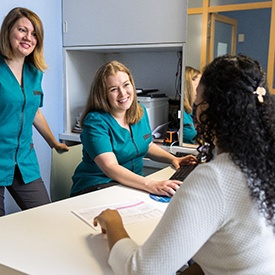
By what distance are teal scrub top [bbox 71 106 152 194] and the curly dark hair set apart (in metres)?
1.01

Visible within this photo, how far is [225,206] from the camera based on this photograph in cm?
86

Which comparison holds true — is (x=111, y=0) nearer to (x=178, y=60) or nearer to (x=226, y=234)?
(x=178, y=60)

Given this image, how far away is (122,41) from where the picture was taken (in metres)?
2.84

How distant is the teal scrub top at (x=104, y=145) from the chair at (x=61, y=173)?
5.0 inches

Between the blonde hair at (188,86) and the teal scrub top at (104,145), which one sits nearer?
the teal scrub top at (104,145)

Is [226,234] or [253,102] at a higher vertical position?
[253,102]

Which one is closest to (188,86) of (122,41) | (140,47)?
(140,47)

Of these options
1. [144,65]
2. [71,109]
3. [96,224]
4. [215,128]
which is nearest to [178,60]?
[144,65]

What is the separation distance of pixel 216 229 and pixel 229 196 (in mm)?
81

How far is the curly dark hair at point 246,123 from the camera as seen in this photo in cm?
89

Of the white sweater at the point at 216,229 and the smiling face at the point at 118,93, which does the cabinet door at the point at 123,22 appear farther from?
the white sweater at the point at 216,229

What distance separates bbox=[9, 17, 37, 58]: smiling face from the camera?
2041mm

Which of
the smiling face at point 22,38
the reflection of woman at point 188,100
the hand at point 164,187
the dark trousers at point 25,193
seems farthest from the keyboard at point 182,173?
the smiling face at point 22,38

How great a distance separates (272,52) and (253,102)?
1.64 metres
